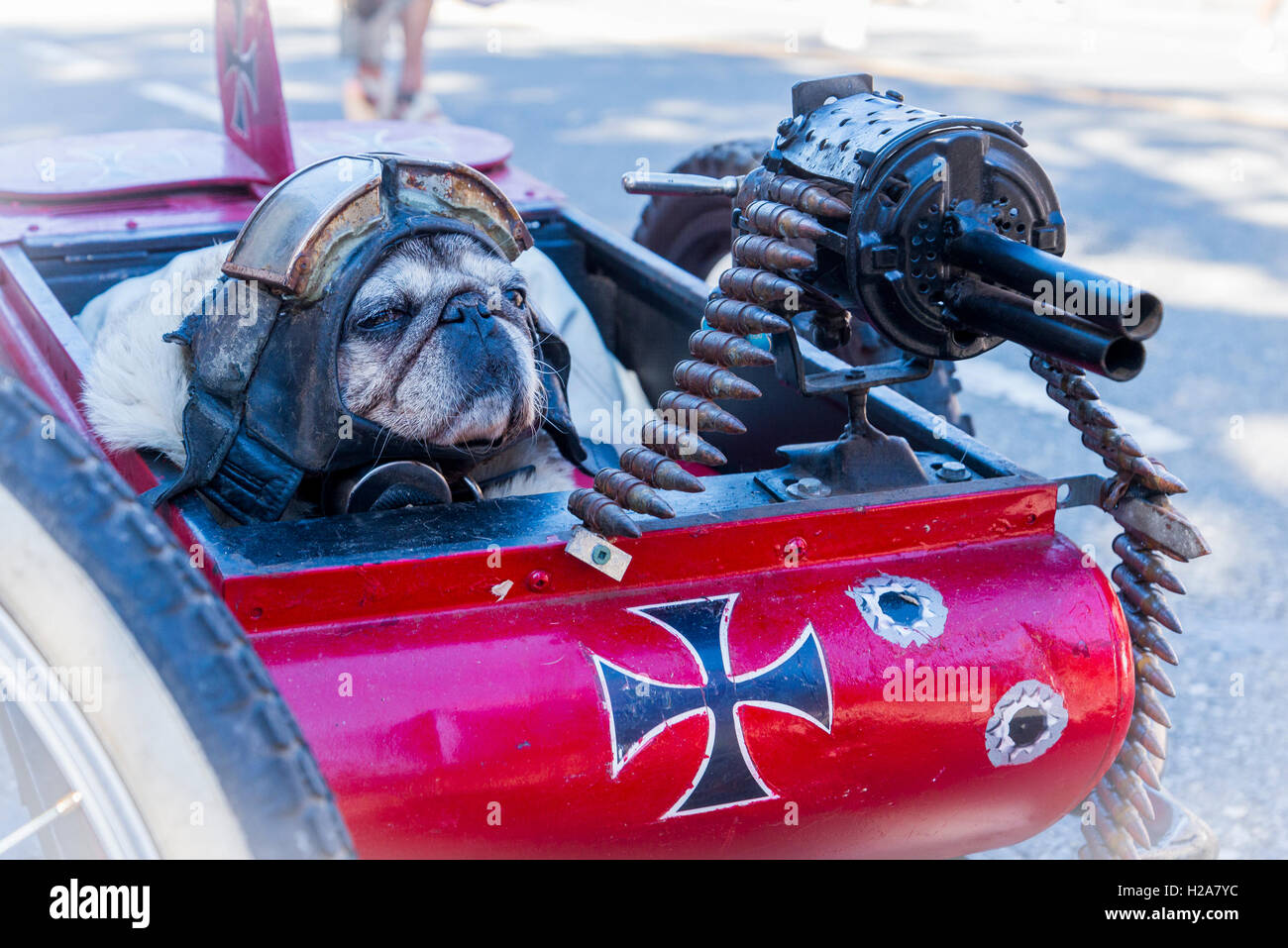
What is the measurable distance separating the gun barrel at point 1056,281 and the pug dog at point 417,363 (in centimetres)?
71

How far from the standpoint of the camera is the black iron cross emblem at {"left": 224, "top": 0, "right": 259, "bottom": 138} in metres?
3.21

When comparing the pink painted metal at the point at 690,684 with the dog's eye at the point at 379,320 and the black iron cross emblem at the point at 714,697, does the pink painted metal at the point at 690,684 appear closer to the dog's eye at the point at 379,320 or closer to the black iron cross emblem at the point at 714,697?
the black iron cross emblem at the point at 714,697

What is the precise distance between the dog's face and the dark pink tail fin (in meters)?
1.23

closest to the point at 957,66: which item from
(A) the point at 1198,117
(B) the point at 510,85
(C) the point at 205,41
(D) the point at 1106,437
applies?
(A) the point at 1198,117

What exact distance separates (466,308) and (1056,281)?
89cm

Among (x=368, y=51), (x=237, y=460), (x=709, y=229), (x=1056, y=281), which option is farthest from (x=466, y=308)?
(x=368, y=51)

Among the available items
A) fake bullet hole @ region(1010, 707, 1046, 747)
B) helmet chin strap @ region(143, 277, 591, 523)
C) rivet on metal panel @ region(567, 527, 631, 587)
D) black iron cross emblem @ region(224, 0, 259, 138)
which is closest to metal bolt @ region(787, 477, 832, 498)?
rivet on metal panel @ region(567, 527, 631, 587)

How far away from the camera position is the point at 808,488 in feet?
6.49

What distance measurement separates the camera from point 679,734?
5.76ft

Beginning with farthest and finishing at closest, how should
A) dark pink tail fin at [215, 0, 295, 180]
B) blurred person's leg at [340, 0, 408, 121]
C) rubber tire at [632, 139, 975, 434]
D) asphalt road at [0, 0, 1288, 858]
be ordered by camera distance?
blurred person's leg at [340, 0, 408, 121]
asphalt road at [0, 0, 1288, 858]
dark pink tail fin at [215, 0, 295, 180]
rubber tire at [632, 139, 975, 434]

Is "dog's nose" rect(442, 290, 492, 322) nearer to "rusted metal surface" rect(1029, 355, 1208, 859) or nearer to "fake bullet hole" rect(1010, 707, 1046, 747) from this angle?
"rusted metal surface" rect(1029, 355, 1208, 859)

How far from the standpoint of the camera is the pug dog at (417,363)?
6.73ft

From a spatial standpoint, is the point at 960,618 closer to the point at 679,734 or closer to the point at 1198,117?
the point at 679,734

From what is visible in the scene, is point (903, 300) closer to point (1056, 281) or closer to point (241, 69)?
point (1056, 281)
